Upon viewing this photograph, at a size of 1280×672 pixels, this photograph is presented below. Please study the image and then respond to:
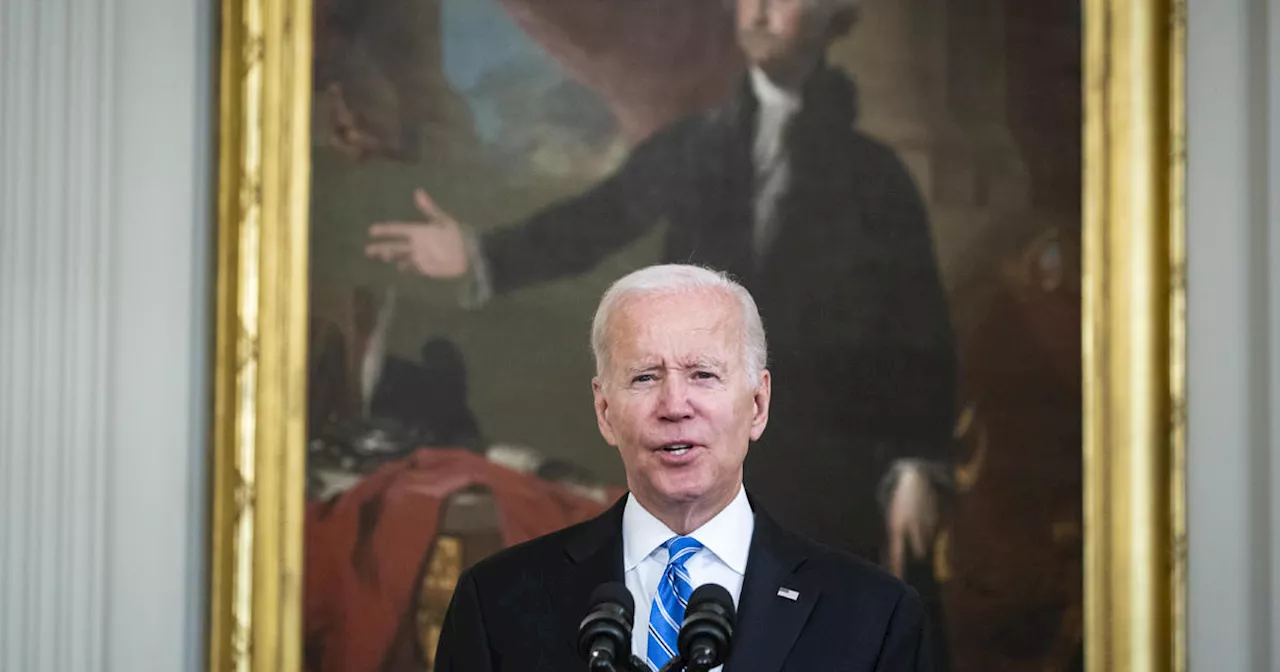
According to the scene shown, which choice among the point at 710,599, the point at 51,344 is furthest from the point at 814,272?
the point at 51,344

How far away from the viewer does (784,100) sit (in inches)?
167

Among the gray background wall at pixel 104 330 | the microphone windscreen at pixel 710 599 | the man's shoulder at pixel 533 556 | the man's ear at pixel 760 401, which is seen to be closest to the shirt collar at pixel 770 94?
the man's ear at pixel 760 401

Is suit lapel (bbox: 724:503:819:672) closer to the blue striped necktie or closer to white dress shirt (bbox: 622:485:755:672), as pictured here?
white dress shirt (bbox: 622:485:755:672)

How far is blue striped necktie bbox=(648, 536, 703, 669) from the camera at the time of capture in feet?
10.9

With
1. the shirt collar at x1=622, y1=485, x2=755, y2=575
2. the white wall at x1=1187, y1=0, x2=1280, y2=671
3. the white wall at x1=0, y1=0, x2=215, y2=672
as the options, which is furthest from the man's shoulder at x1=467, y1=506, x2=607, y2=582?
the white wall at x1=1187, y1=0, x2=1280, y2=671

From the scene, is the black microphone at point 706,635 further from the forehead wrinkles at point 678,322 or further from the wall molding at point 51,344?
the wall molding at point 51,344

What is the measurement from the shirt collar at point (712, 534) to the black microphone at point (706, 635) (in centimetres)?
86

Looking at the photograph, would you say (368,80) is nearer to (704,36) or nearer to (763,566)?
(704,36)

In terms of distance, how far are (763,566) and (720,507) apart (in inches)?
7.0

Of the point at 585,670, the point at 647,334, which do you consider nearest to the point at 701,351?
the point at 647,334

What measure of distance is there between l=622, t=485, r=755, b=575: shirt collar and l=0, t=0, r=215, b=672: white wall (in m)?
1.34

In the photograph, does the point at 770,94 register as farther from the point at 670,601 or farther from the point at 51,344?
the point at 51,344

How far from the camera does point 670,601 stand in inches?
132

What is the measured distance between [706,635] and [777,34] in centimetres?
225
